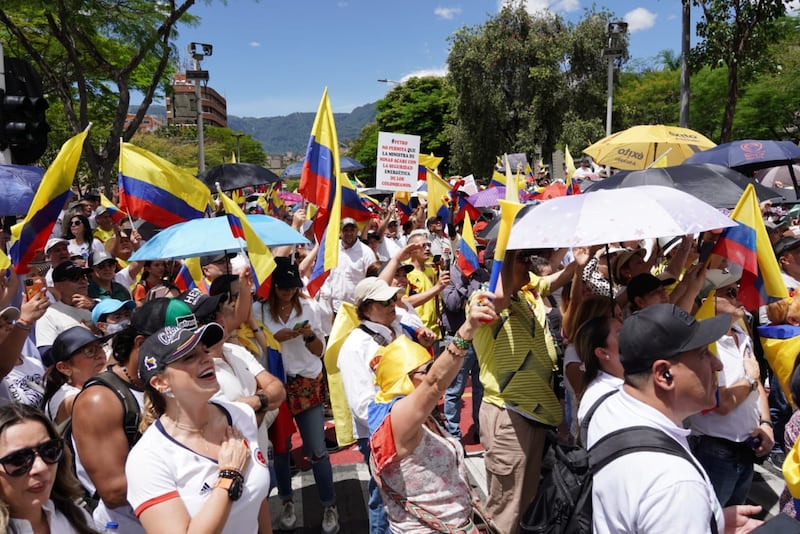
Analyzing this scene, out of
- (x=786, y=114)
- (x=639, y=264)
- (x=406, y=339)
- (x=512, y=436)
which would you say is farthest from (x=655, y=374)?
(x=786, y=114)

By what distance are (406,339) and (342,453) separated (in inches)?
131

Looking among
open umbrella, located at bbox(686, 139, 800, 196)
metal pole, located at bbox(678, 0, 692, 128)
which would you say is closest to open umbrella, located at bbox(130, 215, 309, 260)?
open umbrella, located at bbox(686, 139, 800, 196)

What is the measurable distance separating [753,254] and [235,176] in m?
7.14

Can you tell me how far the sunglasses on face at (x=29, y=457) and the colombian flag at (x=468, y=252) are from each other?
3.71 meters

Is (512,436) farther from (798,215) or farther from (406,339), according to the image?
(798,215)

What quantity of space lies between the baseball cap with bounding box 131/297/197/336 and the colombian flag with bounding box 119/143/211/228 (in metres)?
2.01

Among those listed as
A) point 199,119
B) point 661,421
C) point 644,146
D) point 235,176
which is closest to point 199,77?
point 199,119

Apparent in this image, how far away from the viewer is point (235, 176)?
29.1 ft

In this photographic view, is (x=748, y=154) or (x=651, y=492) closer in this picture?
(x=651, y=492)

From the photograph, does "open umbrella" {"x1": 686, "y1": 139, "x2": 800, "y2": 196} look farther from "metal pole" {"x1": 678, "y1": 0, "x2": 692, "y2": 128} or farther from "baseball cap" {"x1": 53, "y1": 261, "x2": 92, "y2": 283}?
"metal pole" {"x1": 678, "y1": 0, "x2": 692, "y2": 128}

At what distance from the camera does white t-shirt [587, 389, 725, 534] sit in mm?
1868

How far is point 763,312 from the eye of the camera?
484 cm

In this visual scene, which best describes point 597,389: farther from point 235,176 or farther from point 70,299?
point 235,176

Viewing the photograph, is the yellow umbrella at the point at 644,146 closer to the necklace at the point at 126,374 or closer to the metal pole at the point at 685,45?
the necklace at the point at 126,374
